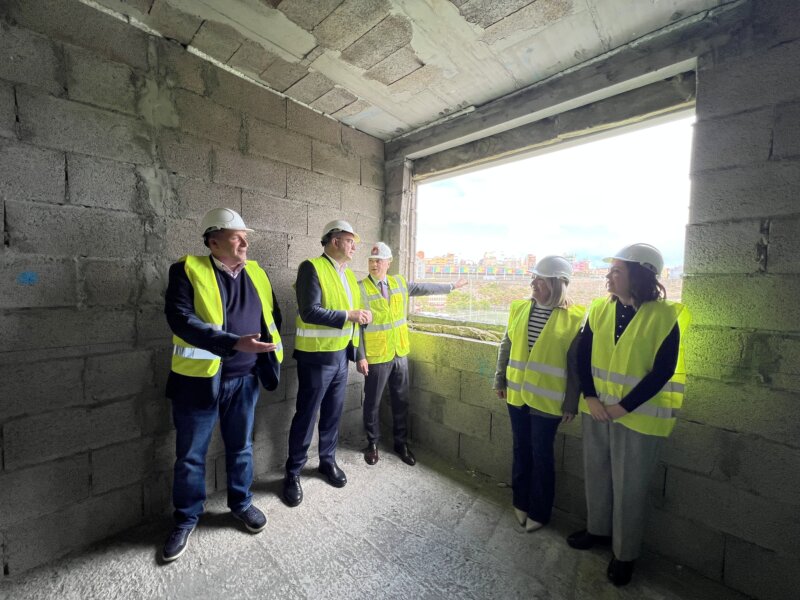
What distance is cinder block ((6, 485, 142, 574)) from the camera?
5.33ft

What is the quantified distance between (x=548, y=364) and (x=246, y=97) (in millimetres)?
2488

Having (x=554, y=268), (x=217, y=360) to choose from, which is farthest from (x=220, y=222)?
(x=554, y=268)

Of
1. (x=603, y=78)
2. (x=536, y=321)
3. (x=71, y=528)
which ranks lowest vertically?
(x=71, y=528)

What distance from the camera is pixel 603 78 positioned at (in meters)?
1.94

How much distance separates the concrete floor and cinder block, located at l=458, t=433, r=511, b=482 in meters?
0.27

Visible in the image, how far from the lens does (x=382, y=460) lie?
272 centimetres

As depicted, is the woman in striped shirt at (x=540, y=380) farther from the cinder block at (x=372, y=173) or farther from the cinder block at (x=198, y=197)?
the cinder block at (x=198, y=197)

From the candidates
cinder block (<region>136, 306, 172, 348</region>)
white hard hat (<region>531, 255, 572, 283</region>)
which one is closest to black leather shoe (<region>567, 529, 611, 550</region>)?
white hard hat (<region>531, 255, 572, 283</region>)

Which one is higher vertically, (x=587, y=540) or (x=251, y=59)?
(x=251, y=59)

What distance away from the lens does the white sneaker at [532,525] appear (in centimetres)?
197

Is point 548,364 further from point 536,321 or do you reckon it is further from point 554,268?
point 554,268

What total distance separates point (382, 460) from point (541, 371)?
1.52 meters

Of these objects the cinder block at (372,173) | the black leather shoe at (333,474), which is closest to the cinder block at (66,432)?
the black leather shoe at (333,474)

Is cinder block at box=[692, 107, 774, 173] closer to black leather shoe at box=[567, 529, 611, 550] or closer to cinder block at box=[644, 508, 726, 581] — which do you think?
cinder block at box=[644, 508, 726, 581]
